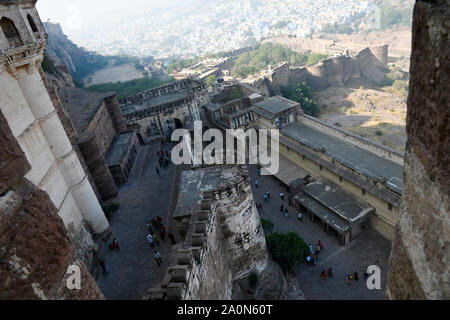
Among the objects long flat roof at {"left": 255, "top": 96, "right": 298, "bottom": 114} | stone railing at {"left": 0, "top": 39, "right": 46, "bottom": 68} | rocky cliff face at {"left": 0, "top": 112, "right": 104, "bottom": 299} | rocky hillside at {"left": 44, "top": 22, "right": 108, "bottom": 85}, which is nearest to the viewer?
rocky cliff face at {"left": 0, "top": 112, "right": 104, "bottom": 299}

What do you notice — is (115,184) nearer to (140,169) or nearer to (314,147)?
(140,169)

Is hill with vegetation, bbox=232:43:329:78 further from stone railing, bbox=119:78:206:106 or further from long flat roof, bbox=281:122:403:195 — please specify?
long flat roof, bbox=281:122:403:195

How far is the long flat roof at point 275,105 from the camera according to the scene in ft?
90.1

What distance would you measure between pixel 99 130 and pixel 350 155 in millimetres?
18912

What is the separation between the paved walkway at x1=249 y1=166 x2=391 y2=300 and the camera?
16.1 m

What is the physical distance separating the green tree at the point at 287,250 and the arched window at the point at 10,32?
1460cm

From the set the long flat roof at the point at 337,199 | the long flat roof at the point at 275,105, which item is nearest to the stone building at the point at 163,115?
the long flat roof at the point at 275,105

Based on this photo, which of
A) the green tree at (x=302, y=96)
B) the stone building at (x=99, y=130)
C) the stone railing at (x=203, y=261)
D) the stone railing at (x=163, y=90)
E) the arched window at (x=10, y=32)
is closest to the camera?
the stone railing at (x=203, y=261)

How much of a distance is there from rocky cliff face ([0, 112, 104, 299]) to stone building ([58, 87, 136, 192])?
48.5 feet

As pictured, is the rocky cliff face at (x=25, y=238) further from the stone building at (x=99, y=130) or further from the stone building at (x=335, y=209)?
the stone building at (x=335, y=209)

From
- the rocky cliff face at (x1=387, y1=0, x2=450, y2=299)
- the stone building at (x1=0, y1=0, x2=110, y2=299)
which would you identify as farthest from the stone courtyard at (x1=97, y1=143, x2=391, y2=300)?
the rocky cliff face at (x1=387, y1=0, x2=450, y2=299)

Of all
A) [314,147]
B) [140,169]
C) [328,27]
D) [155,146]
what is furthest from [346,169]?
[328,27]

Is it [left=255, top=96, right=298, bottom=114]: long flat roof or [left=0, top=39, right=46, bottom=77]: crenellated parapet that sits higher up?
[left=0, top=39, right=46, bottom=77]: crenellated parapet

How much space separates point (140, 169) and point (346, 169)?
49.1 ft
